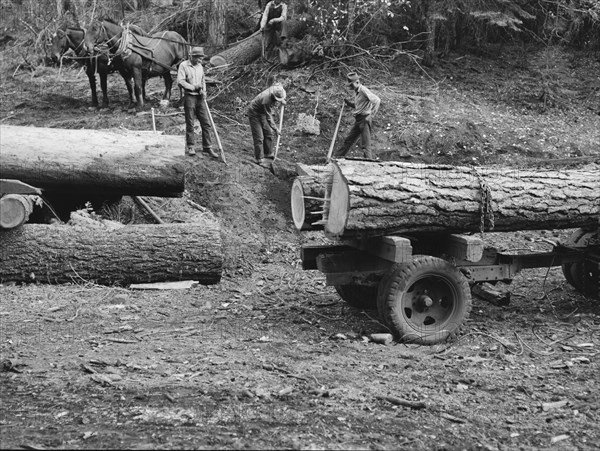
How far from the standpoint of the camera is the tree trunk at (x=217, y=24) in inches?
749

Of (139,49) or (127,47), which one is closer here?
(127,47)

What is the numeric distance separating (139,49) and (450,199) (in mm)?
10878

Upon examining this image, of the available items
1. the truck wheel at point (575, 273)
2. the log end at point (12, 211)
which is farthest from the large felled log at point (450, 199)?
the log end at point (12, 211)

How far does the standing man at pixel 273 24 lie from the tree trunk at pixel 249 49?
0.34 meters

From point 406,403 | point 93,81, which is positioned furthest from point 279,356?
point 93,81

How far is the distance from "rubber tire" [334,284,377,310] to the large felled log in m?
1.18

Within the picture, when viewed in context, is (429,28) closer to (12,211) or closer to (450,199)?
(450,199)

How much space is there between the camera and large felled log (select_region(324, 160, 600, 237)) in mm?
7520

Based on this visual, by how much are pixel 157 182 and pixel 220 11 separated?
1015 cm

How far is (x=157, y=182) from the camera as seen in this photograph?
10.2 m

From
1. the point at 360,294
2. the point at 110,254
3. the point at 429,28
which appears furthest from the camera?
the point at 429,28

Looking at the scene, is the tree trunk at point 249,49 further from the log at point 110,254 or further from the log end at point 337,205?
the log end at point 337,205

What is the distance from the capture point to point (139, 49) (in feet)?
54.6

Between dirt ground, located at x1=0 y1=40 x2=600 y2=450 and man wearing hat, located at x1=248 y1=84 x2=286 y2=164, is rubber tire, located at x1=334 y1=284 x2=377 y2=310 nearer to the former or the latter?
dirt ground, located at x1=0 y1=40 x2=600 y2=450
